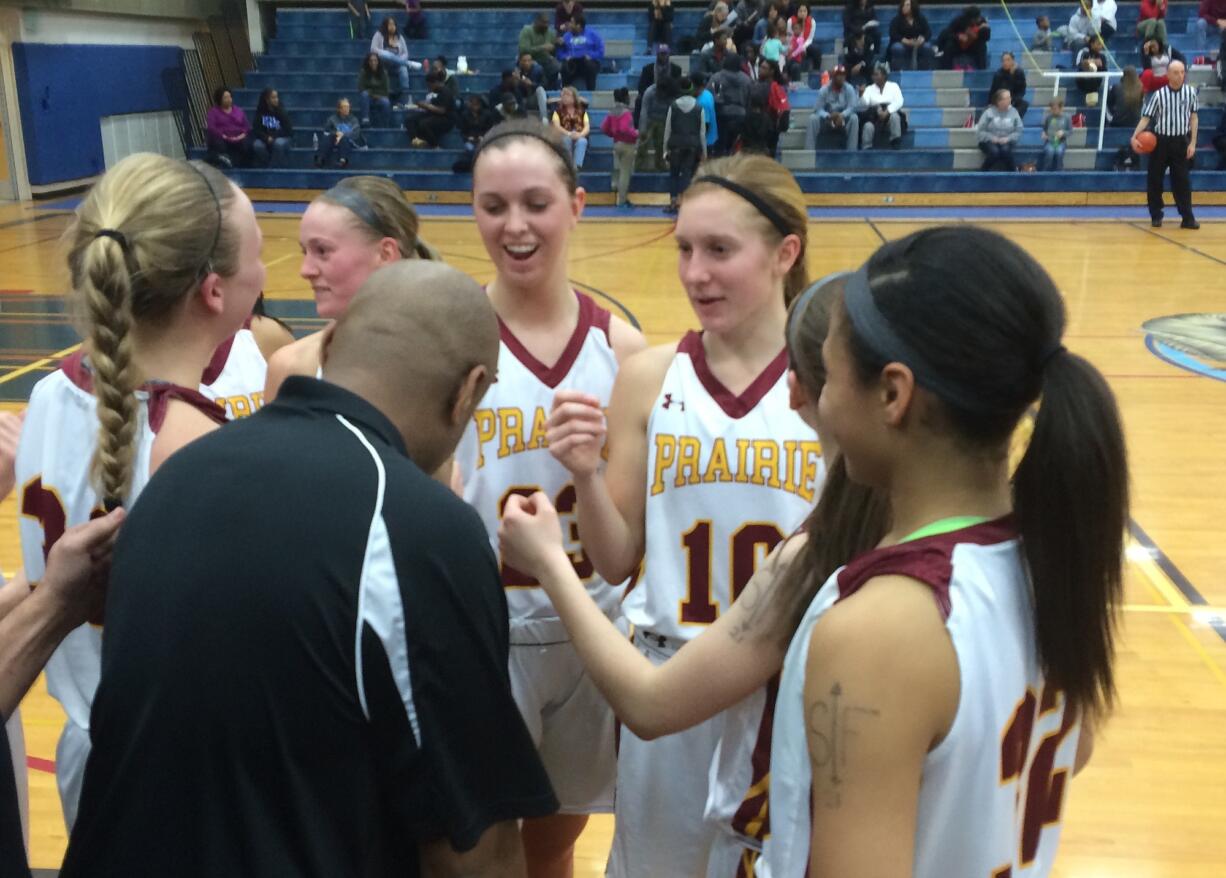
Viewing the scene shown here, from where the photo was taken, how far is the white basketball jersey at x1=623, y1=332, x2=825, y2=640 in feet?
8.20

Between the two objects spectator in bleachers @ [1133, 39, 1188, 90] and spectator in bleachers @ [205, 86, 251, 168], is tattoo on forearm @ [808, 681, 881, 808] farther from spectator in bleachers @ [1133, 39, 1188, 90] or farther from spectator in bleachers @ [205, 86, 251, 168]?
spectator in bleachers @ [205, 86, 251, 168]

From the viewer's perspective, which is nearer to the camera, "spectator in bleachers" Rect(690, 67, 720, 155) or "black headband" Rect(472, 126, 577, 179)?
"black headband" Rect(472, 126, 577, 179)

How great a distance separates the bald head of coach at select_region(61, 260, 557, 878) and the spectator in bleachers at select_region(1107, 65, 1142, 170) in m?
18.9

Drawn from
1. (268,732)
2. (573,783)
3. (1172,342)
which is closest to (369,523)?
(268,732)

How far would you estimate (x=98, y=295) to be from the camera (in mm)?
1852

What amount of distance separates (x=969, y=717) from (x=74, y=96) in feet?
70.1

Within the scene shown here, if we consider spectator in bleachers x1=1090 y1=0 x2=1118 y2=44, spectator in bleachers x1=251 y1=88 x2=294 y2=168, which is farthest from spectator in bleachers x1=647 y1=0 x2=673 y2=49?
spectator in bleachers x1=1090 y1=0 x2=1118 y2=44

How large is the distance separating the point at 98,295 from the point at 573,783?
70.5 inches

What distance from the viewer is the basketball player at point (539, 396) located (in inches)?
112

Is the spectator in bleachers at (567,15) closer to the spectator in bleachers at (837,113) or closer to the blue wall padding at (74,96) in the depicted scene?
the spectator in bleachers at (837,113)

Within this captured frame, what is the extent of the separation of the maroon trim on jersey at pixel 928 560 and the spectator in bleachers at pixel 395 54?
20.9m

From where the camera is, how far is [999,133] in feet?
58.6

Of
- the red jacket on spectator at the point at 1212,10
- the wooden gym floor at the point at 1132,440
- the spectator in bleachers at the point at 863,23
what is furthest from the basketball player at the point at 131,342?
the red jacket on spectator at the point at 1212,10

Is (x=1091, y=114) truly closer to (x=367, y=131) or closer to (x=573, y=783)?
(x=367, y=131)
